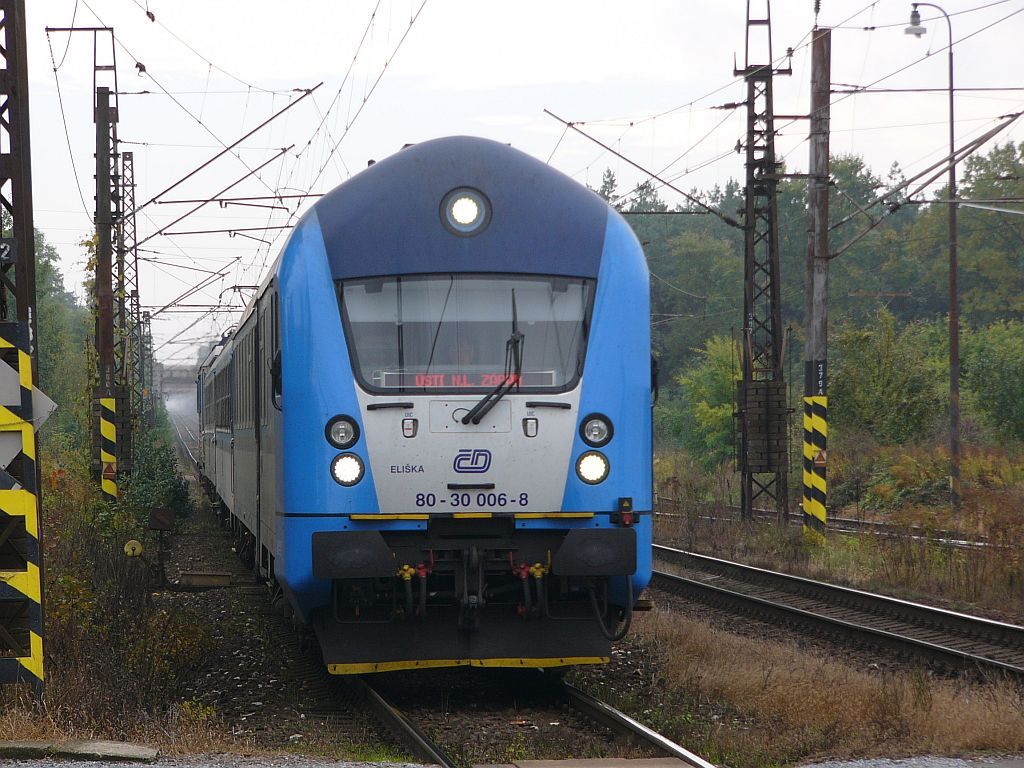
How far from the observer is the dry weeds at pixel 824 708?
7012 millimetres

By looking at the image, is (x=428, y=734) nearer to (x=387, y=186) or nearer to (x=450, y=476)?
(x=450, y=476)

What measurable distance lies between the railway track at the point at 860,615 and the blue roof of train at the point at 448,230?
4515 mm

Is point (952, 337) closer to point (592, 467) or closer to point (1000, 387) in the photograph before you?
point (1000, 387)

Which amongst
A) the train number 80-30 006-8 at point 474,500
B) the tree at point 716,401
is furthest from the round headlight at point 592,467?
the tree at point 716,401

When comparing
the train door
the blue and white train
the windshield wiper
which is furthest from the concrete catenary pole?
the windshield wiper

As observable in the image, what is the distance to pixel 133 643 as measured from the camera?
9391mm

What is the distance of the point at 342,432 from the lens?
7.95 metres

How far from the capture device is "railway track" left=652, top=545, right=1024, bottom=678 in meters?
10.7

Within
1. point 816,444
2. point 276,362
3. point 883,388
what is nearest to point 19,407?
point 276,362

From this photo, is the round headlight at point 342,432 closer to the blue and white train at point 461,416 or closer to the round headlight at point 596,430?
the blue and white train at point 461,416

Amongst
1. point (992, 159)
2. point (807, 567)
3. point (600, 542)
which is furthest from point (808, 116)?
point (992, 159)

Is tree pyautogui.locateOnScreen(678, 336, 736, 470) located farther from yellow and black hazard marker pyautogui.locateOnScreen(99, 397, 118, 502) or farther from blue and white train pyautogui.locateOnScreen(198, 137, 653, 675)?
blue and white train pyautogui.locateOnScreen(198, 137, 653, 675)

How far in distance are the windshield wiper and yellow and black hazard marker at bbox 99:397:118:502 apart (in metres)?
13.9

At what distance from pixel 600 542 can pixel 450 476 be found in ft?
3.23
